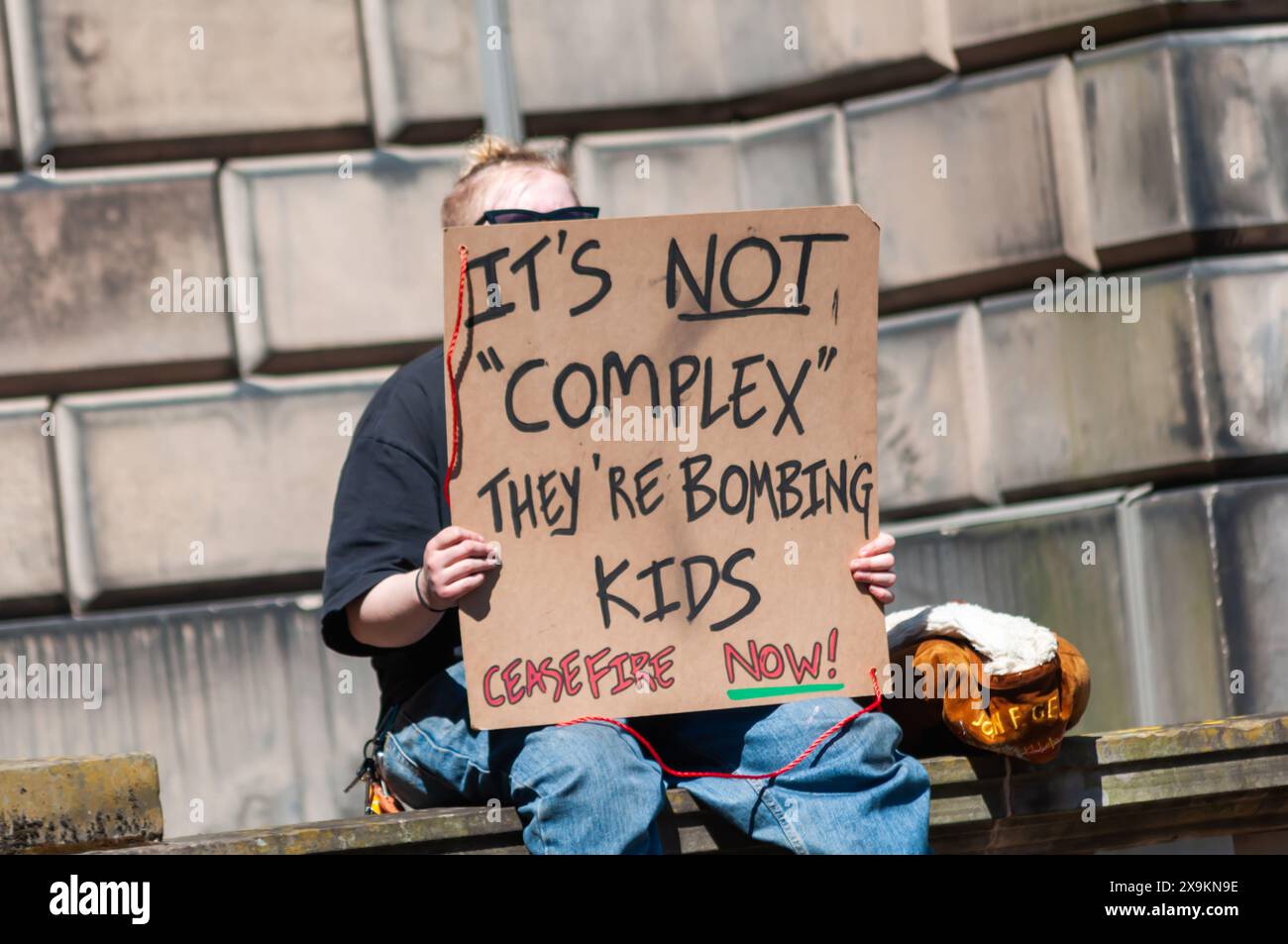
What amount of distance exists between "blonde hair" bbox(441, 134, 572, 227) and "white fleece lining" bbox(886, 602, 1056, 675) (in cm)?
95

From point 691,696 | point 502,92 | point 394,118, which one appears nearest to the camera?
point 691,696

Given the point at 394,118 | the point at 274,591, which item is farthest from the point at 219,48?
the point at 274,591

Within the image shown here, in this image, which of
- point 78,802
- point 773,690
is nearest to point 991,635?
point 773,690

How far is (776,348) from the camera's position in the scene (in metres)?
2.42

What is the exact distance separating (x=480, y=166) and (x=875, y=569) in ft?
3.14

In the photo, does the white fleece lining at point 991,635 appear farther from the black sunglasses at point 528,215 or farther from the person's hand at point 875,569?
the black sunglasses at point 528,215

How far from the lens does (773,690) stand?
2400mm

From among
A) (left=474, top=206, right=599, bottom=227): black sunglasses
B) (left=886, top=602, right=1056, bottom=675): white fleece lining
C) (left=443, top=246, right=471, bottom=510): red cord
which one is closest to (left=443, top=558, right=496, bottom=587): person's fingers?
(left=443, top=246, right=471, bottom=510): red cord

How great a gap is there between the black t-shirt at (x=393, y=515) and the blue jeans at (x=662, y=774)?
0.06 meters

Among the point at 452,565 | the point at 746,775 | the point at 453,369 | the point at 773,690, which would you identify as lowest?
the point at 746,775

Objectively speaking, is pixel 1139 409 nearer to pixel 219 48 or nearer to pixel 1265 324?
pixel 1265 324

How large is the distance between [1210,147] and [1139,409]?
73 cm

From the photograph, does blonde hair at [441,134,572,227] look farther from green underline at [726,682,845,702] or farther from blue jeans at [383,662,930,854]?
green underline at [726,682,845,702]

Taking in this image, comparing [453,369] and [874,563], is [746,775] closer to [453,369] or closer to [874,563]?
[874,563]
